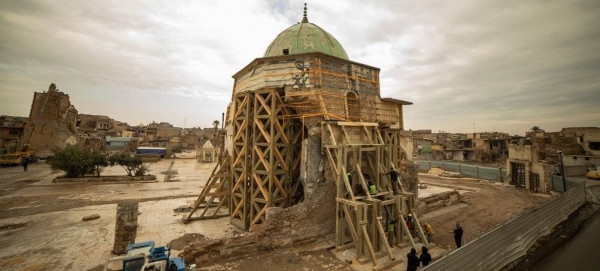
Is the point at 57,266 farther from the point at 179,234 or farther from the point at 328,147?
the point at 328,147

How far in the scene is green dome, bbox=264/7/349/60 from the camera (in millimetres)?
13594

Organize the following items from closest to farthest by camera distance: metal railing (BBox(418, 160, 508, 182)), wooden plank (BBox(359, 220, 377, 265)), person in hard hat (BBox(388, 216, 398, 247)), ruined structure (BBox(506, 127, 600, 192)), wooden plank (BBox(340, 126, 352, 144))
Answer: wooden plank (BBox(359, 220, 377, 265)) < person in hard hat (BBox(388, 216, 398, 247)) < wooden plank (BBox(340, 126, 352, 144)) < ruined structure (BBox(506, 127, 600, 192)) < metal railing (BBox(418, 160, 508, 182))

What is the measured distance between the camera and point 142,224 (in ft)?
38.1

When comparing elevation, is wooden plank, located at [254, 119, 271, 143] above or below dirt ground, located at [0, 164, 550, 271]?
above

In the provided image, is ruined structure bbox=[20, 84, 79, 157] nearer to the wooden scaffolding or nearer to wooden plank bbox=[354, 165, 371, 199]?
the wooden scaffolding

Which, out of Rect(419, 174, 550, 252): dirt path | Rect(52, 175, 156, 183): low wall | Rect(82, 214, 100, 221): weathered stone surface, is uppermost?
Rect(52, 175, 156, 183): low wall

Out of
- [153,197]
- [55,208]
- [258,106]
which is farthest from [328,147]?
[55,208]

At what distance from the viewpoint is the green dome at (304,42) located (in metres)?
13.6

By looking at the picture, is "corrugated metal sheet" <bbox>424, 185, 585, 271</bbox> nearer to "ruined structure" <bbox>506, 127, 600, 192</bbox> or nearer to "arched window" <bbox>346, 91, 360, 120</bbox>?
"arched window" <bbox>346, 91, 360, 120</bbox>

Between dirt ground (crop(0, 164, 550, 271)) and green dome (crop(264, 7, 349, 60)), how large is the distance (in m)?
10.0

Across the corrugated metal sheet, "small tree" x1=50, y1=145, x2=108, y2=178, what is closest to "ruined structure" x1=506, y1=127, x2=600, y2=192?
the corrugated metal sheet

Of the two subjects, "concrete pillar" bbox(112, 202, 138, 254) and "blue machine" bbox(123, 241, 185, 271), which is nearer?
"blue machine" bbox(123, 241, 185, 271)

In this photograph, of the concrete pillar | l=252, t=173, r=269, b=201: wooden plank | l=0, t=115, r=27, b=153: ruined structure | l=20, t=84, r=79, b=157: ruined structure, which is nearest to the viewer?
the concrete pillar

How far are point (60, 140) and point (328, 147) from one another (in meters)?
45.1
